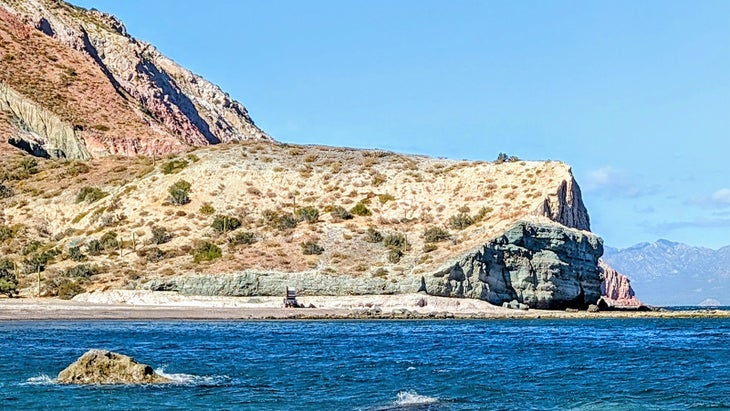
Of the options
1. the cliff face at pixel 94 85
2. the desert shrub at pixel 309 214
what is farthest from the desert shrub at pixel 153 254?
the cliff face at pixel 94 85

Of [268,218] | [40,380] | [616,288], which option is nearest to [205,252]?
[268,218]

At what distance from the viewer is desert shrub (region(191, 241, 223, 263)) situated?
70750mm

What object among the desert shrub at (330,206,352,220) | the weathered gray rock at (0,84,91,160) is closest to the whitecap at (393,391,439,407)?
the desert shrub at (330,206,352,220)

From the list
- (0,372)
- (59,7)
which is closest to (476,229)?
(0,372)

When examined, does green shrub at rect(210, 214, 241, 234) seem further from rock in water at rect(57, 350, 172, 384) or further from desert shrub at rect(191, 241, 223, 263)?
→ rock in water at rect(57, 350, 172, 384)

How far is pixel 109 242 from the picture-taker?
76250 mm

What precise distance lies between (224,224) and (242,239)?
11.9 ft

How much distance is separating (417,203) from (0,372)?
187ft

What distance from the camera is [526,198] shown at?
249 feet

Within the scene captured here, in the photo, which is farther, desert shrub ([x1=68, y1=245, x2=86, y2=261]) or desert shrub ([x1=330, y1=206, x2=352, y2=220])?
desert shrub ([x1=330, y1=206, x2=352, y2=220])

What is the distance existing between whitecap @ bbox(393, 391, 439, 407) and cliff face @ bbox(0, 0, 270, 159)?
322 ft

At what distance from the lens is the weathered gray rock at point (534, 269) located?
→ 63938 millimetres

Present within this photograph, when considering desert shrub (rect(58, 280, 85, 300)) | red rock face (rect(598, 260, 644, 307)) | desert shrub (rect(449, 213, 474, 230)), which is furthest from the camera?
red rock face (rect(598, 260, 644, 307))

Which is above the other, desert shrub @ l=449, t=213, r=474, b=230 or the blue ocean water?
desert shrub @ l=449, t=213, r=474, b=230
